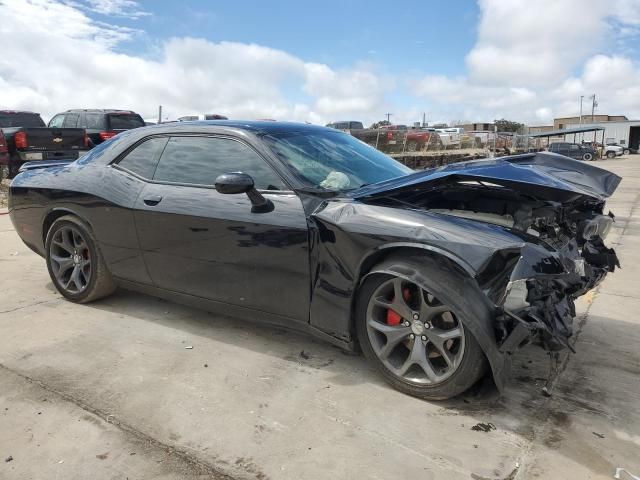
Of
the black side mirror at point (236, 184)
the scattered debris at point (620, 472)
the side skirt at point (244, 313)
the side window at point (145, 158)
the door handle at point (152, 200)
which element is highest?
the side window at point (145, 158)

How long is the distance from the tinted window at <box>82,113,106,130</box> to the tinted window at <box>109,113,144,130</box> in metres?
0.23

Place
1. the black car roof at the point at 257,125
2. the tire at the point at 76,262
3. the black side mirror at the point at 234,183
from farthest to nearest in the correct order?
1. the tire at the point at 76,262
2. the black car roof at the point at 257,125
3. the black side mirror at the point at 234,183

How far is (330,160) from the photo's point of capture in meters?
3.56

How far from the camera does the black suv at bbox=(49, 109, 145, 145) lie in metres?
14.1

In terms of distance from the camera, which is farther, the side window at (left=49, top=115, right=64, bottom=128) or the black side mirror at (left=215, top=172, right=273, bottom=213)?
the side window at (left=49, top=115, right=64, bottom=128)

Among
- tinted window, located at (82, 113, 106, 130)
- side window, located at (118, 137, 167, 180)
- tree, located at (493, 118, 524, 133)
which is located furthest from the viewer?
tree, located at (493, 118, 524, 133)

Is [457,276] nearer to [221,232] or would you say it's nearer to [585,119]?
[221,232]

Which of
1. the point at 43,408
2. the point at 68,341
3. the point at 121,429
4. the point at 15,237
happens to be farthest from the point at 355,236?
the point at 15,237

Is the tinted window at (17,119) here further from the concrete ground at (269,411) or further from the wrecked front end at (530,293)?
the wrecked front end at (530,293)

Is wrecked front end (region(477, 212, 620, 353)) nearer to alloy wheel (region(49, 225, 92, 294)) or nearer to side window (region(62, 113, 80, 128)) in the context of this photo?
alloy wheel (region(49, 225, 92, 294))

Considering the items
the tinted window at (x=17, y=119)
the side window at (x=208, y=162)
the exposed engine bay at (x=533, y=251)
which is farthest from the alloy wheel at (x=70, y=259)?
the tinted window at (x=17, y=119)

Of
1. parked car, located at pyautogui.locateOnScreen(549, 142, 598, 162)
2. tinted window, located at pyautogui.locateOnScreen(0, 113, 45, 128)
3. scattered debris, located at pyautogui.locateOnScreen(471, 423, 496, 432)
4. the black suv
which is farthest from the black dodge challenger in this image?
parked car, located at pyautogui.locateOnScreen(549, 142, 598, 162)

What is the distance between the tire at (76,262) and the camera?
4.15 m

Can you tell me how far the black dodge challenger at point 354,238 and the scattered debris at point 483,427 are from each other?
202 millimetres
